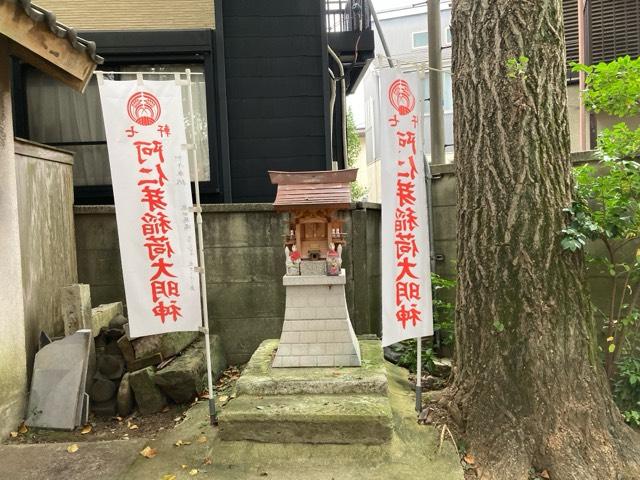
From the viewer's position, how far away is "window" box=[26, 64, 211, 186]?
7.89m

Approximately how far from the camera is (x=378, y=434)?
404 cm

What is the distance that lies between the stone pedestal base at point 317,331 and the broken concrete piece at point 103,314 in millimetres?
2294

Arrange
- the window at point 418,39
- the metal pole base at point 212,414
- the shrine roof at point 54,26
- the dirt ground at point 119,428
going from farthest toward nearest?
the window at point 418,39 → the dirt ground at point 119,428 → the metal pole base at point 212,414 → the shrine roof at point 54,26

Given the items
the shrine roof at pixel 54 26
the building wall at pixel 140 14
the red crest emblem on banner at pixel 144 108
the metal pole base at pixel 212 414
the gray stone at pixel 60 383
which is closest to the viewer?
the shrine roof at pixel 54 26

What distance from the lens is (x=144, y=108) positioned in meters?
4.36

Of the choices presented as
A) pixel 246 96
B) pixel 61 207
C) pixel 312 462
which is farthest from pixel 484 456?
pixel 246 96

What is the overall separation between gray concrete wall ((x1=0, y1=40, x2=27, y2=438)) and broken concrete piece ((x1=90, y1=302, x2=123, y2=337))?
852 mm

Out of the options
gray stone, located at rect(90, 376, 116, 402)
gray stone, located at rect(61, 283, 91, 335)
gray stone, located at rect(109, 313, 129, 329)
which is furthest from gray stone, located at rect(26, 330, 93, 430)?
gray stone, located at rect(109, 313, 129, 329)

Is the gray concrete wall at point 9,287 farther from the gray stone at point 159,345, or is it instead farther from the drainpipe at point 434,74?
the drainpipe at point 434,74

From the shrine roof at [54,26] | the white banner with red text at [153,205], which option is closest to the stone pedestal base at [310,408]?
the white banner with red text at [153,205]

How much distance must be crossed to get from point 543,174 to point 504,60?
93cm

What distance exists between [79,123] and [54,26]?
156 inches

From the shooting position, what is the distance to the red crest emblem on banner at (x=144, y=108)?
14.2ft

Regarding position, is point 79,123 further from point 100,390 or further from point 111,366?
point 100,390
